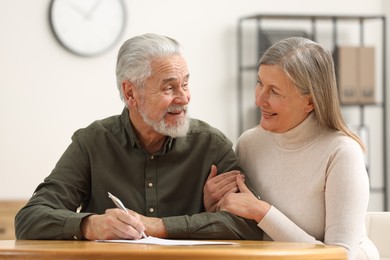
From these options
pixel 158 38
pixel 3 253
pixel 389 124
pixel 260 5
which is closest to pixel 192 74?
pixel 260 5

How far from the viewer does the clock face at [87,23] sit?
17.7ft

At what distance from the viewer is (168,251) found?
185cm

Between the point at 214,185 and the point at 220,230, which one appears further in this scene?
the point at 214,185

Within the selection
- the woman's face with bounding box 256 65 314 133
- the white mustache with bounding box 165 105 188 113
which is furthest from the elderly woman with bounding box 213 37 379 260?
the white mustache with bounding box 165 105 188 113

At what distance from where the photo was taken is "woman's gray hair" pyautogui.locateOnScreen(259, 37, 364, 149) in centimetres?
240

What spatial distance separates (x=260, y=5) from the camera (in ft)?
19.3

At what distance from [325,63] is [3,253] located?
1.02 metres

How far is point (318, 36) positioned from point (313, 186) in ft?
12.4

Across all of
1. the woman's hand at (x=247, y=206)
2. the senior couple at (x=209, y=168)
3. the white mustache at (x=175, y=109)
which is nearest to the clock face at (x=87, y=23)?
the senior couple at (x=209, y=168)

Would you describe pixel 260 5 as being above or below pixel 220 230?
above

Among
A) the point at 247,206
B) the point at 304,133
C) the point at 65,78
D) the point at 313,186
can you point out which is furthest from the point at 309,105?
the point at 65,78

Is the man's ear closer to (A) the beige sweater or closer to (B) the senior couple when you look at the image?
(B) the senior couple

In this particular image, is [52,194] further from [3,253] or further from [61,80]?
[61,80]

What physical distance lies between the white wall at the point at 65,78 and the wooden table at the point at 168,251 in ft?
10.7
